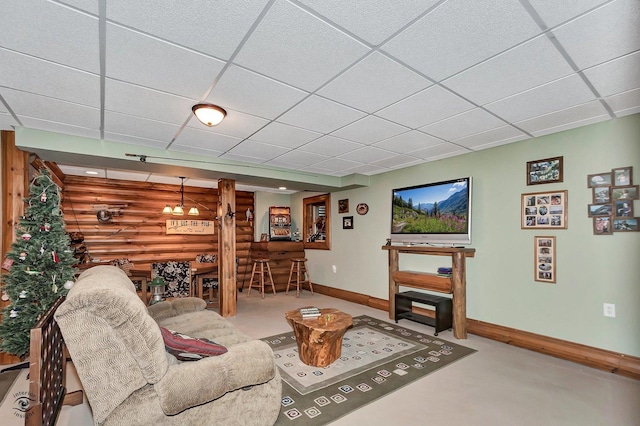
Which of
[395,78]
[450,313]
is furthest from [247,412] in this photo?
[450,313]

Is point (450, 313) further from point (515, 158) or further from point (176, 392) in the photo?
point (176, 392)

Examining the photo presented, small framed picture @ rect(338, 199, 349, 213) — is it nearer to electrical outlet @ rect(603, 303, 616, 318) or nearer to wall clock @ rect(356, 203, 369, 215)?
wall clock @ rect(356, 203, 369, 215)

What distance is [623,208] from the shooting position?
2949 mm

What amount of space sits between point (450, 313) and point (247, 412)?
3.07m

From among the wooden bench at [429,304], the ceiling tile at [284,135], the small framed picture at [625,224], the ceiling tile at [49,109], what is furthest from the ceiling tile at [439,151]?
the ceiling tile at [49,109]

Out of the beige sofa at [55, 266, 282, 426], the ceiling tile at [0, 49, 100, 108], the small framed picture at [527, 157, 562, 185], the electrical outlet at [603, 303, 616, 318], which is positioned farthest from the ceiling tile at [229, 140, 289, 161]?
the electrical outlet at [603, 303, 616, 318]

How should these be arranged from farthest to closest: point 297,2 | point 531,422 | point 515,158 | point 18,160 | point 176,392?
1. point 515,158
2. point 18,160
3. point 531,422
4. point 176,392
5. point 297,2

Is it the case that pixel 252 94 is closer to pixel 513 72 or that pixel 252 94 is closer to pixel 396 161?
pixel 513 72

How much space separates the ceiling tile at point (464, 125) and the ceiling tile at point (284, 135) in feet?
4.20

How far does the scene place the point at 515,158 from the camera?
12.4 feet

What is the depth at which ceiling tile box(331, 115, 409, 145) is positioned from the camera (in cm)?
309

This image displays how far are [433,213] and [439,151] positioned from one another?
887 millimetres

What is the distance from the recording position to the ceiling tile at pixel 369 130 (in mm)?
3090

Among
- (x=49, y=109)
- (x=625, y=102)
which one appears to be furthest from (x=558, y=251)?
(x=49, y=109)
